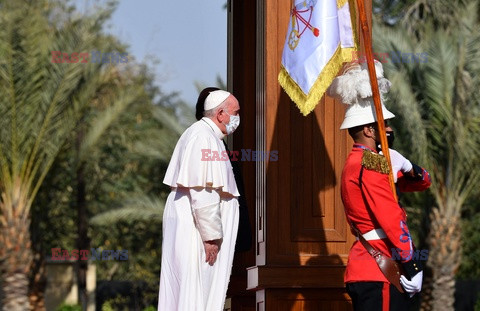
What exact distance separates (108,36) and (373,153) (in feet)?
62.5

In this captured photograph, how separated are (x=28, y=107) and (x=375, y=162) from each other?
37.2 feet

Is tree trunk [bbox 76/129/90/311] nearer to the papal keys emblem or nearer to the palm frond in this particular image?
the palm frond

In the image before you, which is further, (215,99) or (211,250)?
(215,99)

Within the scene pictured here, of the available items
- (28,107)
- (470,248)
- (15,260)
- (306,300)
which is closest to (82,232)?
(15,260)

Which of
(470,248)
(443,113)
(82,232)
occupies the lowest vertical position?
(470,248)

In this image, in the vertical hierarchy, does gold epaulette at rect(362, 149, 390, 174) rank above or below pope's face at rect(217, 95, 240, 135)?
below

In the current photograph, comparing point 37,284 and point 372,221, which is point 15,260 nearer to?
point 37,284

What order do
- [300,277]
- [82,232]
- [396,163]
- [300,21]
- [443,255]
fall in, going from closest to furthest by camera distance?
[396,163] < [300,21] < [300,277] < [443,255] < [82,232]

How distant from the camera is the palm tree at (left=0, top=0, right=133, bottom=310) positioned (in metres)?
16.3

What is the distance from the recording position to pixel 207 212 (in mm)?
6801

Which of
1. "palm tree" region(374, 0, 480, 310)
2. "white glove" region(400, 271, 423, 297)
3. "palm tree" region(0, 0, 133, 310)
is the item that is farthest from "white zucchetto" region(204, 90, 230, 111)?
"palm tree" region(374, 0, 480, 310)

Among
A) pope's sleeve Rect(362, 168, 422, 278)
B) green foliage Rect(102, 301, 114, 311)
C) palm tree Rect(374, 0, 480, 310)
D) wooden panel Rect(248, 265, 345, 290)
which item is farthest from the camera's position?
green foliage Rect(102, 301, 114, 311)

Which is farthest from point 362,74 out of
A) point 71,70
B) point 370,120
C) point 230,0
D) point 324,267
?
point 71,70

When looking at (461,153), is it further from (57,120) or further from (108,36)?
(108,36)
